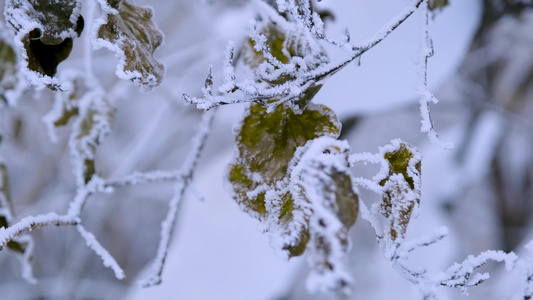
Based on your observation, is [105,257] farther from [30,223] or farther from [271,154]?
[271,154]

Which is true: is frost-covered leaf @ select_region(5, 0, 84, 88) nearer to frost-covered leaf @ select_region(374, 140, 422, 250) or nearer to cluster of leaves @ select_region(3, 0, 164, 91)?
cluster of leaves @ select_region(3, 0, 164, 91)

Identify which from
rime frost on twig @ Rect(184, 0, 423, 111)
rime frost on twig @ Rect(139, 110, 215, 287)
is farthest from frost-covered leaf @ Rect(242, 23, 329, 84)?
rime frost on twig @ Rect(139, 110, 215, 287)

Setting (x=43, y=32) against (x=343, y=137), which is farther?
(x=343, y=137)

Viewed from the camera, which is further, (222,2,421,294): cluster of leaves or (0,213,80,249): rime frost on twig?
(0,213,80,249): rime frost on twig

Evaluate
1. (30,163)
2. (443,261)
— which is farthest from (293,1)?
(30,163)

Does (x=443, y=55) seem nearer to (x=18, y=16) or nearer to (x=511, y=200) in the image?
(x=18, y=16)

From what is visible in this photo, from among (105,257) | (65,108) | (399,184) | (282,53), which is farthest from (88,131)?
(399,184)
